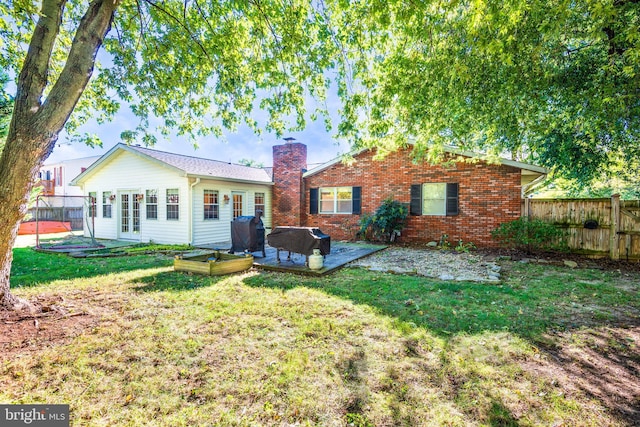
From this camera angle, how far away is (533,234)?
892 cm

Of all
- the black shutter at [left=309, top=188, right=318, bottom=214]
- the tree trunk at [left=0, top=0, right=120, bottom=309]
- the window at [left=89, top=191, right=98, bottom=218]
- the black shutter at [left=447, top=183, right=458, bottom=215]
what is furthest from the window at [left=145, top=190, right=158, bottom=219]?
the black shutter at [left=447, top=183, right=458, bottom=215]

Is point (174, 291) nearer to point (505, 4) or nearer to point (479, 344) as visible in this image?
point (479, 344)

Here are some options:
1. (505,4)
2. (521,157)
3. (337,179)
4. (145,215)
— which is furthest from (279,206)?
(521,157)

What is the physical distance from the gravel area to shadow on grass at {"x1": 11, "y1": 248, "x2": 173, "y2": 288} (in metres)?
5.78

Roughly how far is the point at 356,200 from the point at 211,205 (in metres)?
6.06

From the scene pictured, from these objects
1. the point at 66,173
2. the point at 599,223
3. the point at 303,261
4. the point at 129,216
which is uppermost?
the point at 66,173

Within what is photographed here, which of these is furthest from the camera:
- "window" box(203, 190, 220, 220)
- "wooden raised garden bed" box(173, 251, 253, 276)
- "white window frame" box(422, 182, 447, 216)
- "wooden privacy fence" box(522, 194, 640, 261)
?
"window" box(203, 190, 220, 220)

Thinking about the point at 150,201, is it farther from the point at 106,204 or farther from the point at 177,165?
the point at 106,204

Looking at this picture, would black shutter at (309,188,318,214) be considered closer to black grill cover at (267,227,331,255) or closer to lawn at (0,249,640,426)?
black grill cover at (267,227,331,255)

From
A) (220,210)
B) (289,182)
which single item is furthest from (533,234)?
(220,210)

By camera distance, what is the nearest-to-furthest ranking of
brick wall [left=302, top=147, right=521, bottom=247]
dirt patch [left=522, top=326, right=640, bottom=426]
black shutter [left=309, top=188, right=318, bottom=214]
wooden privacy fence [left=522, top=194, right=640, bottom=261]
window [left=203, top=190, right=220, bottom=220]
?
1. dirt patch [left=522, top=326, right=640, bottom=426]
2. wooden privacy fence [left=522, top=194, right=640, bottom=261]
3. brick wall [left=302, top=147, right=521, bottom=247]
4. window [left=203, top=190, right=220, bottom=220]
5. black shutter [left=309, top=188, right=318, bottom=214]

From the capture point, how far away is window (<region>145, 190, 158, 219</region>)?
11649 mm

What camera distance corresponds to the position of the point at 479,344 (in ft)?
10.7

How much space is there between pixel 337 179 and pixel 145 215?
8.34 m
